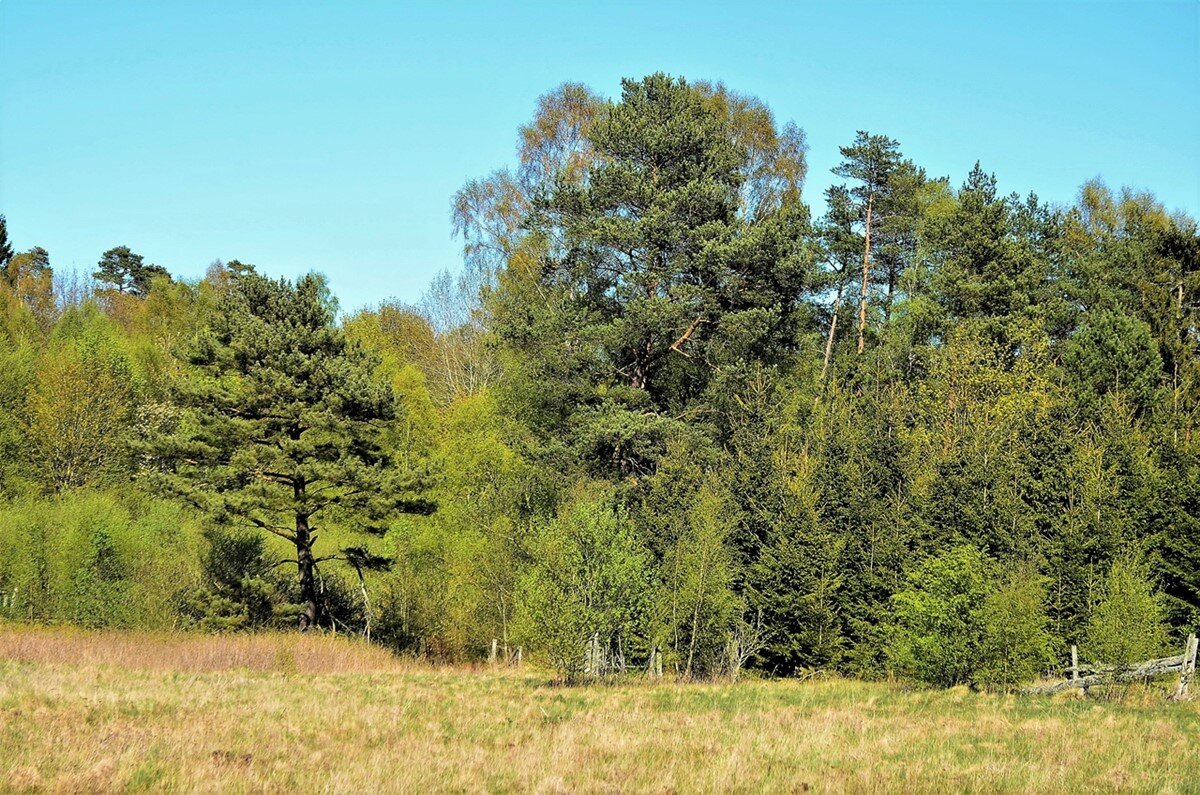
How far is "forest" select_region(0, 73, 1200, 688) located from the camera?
1118 inches

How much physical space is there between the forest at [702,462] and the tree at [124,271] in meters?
54.5

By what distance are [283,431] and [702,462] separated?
13138mm

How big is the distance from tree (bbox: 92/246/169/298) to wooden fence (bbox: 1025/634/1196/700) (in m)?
84.6

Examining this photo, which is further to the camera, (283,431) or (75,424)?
(75,424)

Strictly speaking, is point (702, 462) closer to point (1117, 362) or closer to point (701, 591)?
point (701, 591)

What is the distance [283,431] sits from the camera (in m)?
33.0

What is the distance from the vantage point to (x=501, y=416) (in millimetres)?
41125

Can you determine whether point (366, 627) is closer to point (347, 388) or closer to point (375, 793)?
point (347, 388)

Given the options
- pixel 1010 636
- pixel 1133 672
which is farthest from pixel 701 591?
pixel 1133 672

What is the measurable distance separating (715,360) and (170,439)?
17075 mm

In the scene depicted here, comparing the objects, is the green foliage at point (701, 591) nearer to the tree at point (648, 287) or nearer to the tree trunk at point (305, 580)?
the tree at point (648, 287)

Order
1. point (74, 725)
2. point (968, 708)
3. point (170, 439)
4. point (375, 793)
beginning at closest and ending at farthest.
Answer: point (375, 793), point (74, 725), point (968, 708), point (170, 439)

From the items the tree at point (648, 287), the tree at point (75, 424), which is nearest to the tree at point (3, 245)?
the tree at point (75, 424)

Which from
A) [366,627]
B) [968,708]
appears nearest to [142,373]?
[366,627]
